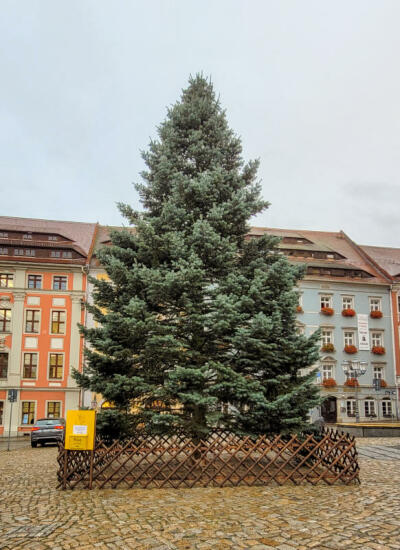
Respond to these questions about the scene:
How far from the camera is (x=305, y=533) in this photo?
755 centimetres

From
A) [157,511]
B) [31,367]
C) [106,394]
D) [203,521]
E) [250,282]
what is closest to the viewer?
[203,521]

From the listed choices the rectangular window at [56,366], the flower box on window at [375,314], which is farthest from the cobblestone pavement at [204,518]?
the flower box on window at [375,314]

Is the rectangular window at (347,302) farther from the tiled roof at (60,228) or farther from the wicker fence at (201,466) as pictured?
the wicker fence at (201,466)

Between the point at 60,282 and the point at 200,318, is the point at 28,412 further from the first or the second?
the point at 200,318

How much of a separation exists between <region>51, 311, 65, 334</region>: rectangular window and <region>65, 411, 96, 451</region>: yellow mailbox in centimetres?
2712

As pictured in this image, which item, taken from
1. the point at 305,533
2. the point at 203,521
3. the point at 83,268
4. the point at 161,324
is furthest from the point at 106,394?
the point at 83,268

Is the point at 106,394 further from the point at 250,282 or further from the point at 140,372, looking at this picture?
the point at 250,282

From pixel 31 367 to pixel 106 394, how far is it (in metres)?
25.6

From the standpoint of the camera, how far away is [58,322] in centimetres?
3775

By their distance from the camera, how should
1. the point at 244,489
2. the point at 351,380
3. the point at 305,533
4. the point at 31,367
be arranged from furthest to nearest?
the point at 351,380 < the point at 31,367 < the point at 244,489 < the point at 305,533

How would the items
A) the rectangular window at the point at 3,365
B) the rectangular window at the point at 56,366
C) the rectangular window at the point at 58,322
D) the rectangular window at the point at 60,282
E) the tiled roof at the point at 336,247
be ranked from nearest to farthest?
the rectangular window at the point at 3,365
the rectangular window at the point at 56,366
the rectangular window at the point at 58,322
the rectangular window at the point at 60,282
the tiled roof at the point at 336,247

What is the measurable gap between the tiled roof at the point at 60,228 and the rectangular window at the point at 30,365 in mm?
8581

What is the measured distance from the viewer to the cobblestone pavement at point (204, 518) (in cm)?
718

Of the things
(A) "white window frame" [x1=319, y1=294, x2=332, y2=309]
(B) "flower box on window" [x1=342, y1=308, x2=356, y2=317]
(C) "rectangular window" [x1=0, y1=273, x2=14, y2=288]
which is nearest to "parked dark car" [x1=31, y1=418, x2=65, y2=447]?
(C) "rectangular window" [x1=0, y1=273, x2=14, y2=288]
